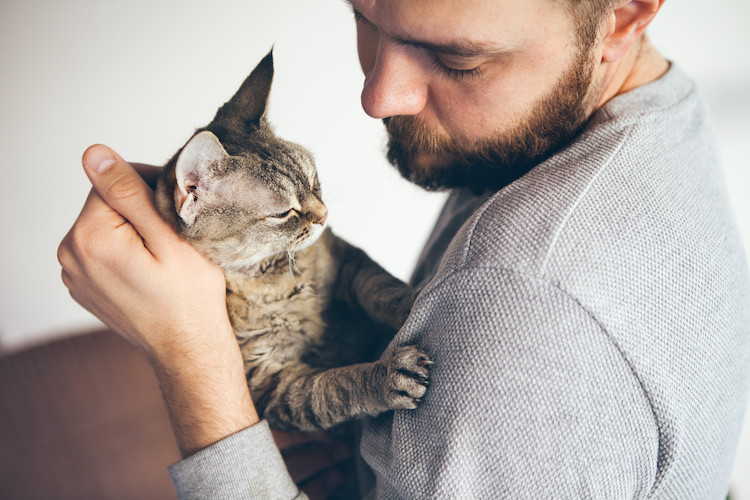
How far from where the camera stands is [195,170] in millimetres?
917

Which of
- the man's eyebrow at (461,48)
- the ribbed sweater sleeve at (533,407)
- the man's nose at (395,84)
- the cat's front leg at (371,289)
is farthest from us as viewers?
the cat's front leg at (371,289)

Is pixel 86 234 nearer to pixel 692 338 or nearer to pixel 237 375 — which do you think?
pixel 237 375

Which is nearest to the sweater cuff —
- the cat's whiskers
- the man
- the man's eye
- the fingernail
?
the man

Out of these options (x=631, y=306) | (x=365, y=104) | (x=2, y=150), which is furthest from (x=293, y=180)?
(x=2, y=150)

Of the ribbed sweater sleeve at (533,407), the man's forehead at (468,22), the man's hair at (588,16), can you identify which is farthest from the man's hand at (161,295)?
the man's hair at (588,16)

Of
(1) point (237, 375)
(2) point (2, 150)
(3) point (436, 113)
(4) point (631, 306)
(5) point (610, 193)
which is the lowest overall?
(1) point (237, 375)

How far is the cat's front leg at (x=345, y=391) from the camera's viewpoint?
0.73m

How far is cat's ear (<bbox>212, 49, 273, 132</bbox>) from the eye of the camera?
1090mm

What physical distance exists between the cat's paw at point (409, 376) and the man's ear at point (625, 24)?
0.65 metres

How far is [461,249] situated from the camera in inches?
27.2

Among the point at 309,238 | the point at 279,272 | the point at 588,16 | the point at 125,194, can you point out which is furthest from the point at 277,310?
the point at 588,16

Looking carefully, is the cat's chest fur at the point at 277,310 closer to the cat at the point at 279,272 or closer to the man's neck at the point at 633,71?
the cat at the point at 279,272

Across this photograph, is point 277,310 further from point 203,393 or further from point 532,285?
point 532,285

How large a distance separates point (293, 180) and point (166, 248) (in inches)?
12.4
